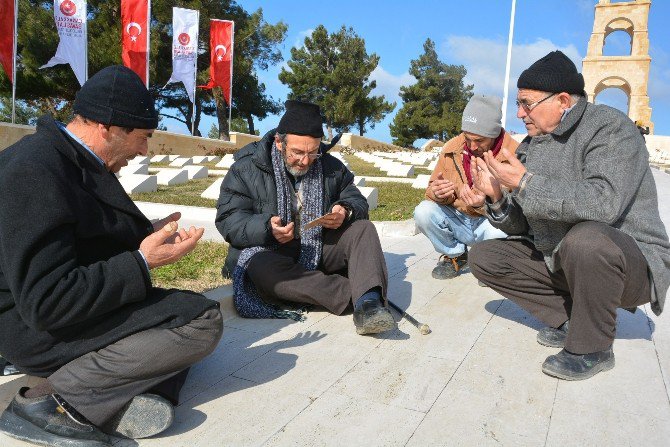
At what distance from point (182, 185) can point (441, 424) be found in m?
9.51

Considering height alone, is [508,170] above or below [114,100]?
below

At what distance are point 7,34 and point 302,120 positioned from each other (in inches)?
672

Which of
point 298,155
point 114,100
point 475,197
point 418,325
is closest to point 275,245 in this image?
point 298,155

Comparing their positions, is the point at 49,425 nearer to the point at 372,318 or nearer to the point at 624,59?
the point at 372,318

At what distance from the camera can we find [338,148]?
28.9 metres

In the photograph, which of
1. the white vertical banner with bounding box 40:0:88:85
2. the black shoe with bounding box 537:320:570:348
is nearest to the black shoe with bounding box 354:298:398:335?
the black shoe with bounding box 537:320:570:348

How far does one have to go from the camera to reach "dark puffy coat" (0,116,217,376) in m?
1.74

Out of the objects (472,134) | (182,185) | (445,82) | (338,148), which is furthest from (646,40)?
(472,134)

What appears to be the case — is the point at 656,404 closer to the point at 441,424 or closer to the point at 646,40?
the point at 441,424

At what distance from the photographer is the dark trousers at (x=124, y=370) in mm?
1956

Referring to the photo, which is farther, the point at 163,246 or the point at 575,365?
the point at 575,365

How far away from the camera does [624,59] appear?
41250 mm

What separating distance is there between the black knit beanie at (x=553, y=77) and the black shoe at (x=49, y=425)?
247 cm

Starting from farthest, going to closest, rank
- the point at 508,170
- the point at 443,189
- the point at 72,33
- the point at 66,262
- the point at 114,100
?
1. the point at 72,33
2. the point at 443,189
3. the point at 508,170
4. the point at 114,100
5. the point at 66,262
